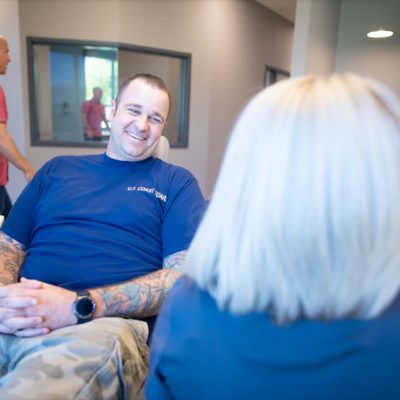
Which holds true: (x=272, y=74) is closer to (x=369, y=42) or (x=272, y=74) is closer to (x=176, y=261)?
(x=369, y=42)

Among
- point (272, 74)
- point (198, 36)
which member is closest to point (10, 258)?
point (198, 36)

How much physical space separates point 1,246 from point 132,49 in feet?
11.8

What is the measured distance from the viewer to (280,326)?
51 cm

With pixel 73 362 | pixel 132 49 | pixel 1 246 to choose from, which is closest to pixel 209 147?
pixel 132 49

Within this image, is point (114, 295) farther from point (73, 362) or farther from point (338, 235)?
point (338, 235)

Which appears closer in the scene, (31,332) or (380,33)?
(31,332)

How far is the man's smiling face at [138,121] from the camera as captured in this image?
4.59 feet

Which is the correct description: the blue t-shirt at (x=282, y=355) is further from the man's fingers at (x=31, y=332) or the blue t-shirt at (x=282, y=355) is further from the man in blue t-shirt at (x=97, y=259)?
the man's fingers at (x=31, y=332)

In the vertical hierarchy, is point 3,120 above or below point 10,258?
above

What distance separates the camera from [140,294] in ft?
3.63

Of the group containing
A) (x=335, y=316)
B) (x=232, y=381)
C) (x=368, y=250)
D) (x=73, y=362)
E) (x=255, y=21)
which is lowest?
(x=73, y=362)

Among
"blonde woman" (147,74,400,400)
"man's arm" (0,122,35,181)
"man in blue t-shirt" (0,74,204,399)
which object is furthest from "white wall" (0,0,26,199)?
"blonde woman" (147,74,400,400)

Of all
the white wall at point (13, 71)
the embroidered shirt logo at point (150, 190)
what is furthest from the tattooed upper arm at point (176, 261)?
the white wall at point (13, 71)

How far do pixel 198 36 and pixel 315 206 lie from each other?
464cm
